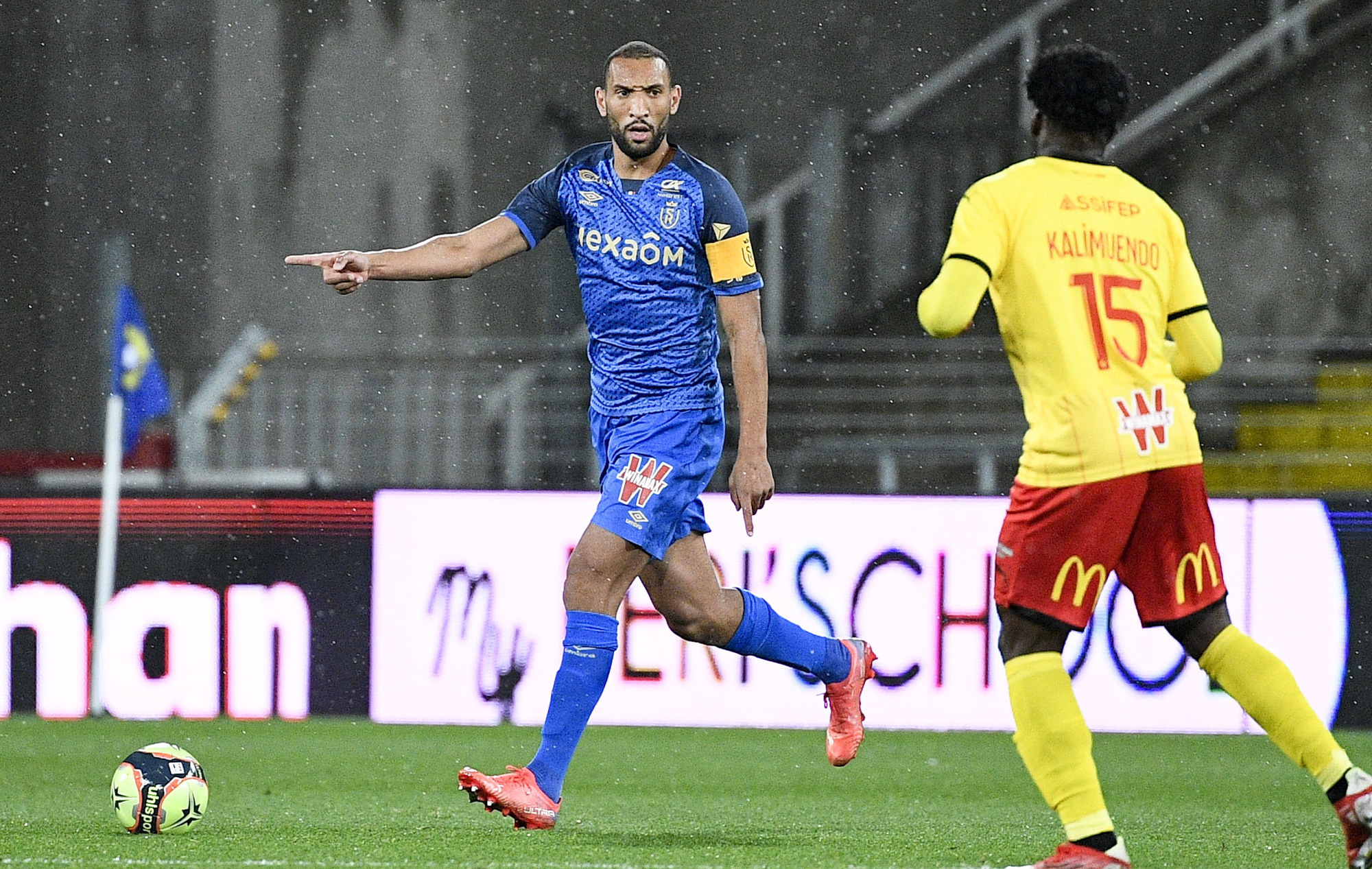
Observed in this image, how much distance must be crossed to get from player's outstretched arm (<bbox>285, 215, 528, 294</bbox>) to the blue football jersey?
0.17 metres

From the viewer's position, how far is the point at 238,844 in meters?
3.72

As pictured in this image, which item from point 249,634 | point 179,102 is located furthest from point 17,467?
point 249,634

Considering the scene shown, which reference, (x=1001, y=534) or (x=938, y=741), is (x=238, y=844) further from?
(x=938, y=741)

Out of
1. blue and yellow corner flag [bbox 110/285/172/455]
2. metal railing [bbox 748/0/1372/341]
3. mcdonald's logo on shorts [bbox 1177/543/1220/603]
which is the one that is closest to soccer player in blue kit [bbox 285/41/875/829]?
mcdonald's logo on shorts [bbox 1177/543/1220/603]

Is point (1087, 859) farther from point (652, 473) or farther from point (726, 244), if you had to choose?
point (726, 244)

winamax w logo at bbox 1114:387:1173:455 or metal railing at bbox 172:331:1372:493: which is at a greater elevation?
metal railing at bbox 172:331:1372:493

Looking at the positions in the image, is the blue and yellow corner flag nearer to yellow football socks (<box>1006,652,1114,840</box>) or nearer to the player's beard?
the player's beard

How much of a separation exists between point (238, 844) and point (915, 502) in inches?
143

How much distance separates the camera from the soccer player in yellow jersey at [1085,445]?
3082 millimetres

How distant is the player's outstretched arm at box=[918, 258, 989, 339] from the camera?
301 centimetres

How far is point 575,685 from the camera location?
3914 millimetres

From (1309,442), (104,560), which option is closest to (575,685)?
(104,560)

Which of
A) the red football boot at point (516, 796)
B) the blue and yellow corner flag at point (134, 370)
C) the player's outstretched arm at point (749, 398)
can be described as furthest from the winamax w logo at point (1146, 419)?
the blue and yellow corner flag at point (134, 370)

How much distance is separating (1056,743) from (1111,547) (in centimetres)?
33
